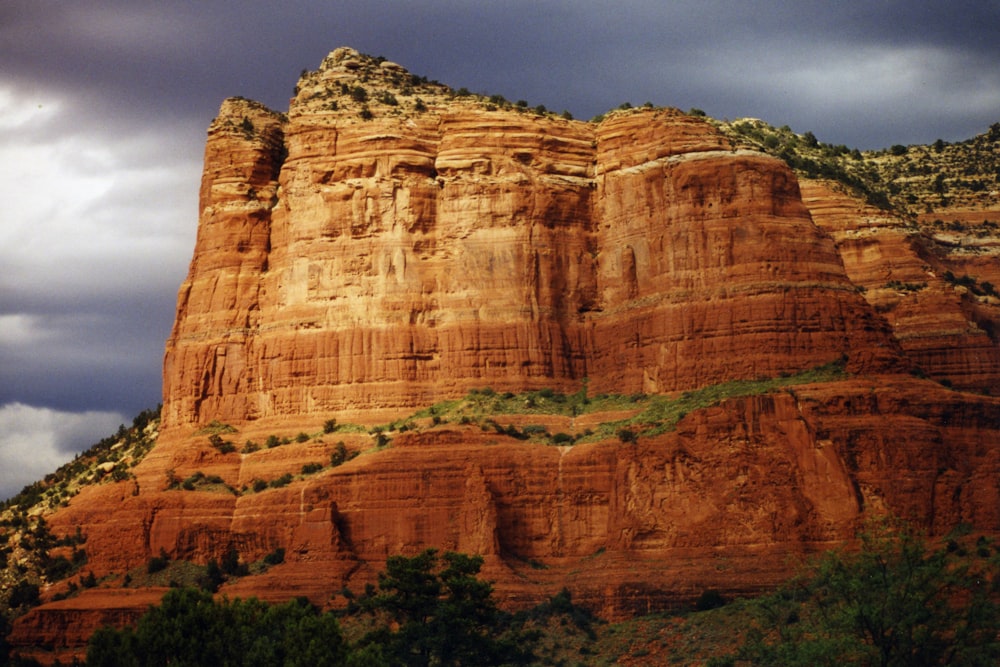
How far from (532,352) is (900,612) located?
40.6m

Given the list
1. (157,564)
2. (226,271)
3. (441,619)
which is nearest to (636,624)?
(441,619)

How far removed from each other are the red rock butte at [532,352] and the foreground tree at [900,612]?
41.7 feet

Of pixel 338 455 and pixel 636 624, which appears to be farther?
pixel 338 455

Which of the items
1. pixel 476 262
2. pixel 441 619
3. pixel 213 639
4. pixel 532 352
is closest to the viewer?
pixel 213 639

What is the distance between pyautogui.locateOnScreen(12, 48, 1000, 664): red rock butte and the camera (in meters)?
95.1

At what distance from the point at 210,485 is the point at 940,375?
41820 millimetres

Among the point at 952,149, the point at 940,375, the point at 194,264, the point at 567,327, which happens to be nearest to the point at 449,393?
the point at 567,327

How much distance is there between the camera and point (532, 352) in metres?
111

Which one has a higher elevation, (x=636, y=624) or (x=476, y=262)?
(x=476, y=262)

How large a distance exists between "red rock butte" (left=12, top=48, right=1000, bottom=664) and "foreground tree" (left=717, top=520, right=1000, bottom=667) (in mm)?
12704

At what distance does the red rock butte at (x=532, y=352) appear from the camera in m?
95.1

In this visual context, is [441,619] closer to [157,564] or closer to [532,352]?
[157,564]

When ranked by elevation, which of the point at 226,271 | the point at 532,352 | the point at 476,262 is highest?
the point at 226,271

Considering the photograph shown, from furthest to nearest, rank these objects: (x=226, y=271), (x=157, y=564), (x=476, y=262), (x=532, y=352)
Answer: (x=226, y=271) → (x=476, y=262) → (x=532, y=352) → (x=157, y=564)
